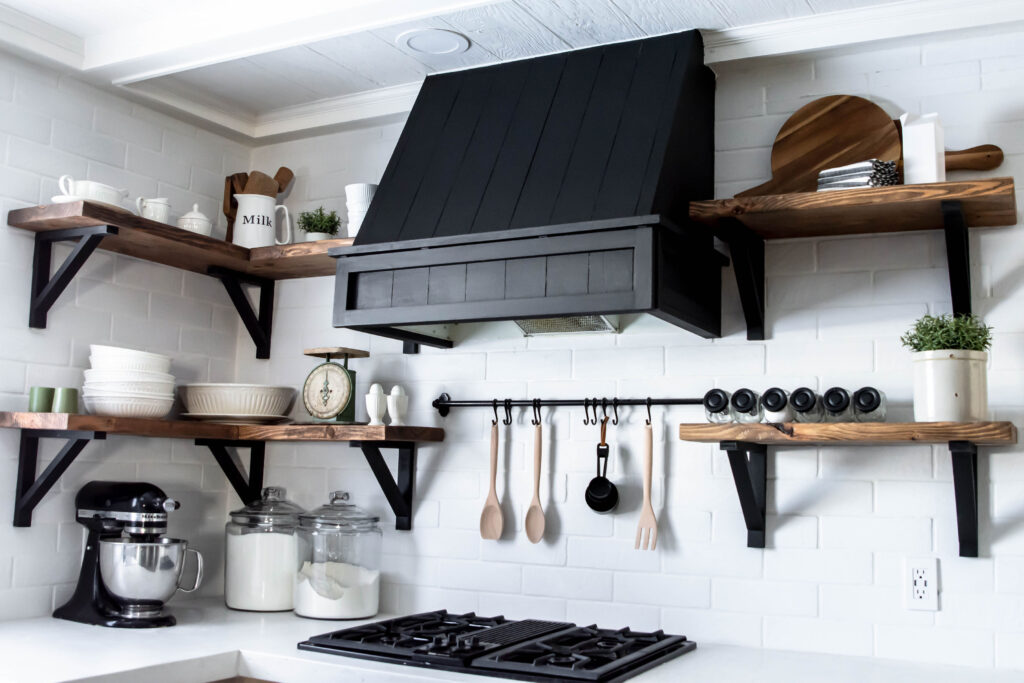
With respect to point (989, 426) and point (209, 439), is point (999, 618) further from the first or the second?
point (209, 439)

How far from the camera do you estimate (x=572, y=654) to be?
77.5 inches

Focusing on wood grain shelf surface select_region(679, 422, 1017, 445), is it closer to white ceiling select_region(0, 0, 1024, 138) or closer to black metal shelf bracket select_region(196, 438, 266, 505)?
white ceiling select_region(0, 0, 1024, 138)

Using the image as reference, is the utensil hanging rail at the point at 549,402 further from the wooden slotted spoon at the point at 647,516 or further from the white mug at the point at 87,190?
the white mug at the point at 87,190

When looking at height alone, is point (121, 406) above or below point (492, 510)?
above

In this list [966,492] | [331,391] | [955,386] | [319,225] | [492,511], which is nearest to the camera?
[955,386]

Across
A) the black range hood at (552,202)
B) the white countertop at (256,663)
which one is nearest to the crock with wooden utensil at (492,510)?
the black range hood at (552,202)

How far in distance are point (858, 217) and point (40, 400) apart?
76.1 inches

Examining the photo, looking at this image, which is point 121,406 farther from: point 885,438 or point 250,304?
point 885,438

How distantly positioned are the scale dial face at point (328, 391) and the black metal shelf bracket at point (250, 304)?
0.39 m

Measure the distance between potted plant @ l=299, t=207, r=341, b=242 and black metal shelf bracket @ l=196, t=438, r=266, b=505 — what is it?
2.07 feet

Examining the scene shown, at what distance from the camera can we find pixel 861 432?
1.91 meters

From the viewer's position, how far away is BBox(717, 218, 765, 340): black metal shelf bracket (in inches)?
84.3

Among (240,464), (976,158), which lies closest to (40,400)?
(240,464)

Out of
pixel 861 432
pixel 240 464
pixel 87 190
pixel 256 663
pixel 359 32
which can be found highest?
pixel 359 32
